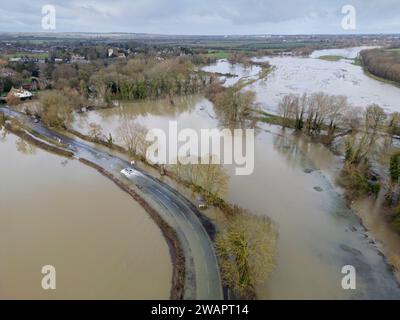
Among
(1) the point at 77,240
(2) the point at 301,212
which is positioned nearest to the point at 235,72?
(2) the point at 301,212

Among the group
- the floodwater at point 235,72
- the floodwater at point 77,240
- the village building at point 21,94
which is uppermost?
the floodwater at point 235,72

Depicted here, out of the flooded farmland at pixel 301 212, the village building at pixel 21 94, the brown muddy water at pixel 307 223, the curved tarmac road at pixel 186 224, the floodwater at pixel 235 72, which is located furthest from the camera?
the floodwater at pixel 235 72

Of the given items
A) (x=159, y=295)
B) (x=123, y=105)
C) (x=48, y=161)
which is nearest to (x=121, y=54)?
(x=123, y=105)

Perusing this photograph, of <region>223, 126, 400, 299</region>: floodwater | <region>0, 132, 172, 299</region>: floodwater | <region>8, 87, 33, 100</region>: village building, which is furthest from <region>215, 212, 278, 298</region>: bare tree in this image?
<region>8, 87, 33, 100</region>: village building

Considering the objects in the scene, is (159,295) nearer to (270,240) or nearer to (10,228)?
(270,240)

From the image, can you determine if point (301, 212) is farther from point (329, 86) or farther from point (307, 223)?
point (329, 86)

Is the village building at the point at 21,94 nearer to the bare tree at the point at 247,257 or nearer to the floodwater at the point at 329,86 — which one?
the floodwater at the point at 329,86

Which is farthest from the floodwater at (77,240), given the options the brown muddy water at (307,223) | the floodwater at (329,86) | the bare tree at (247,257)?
the floodwater at (329,86)
